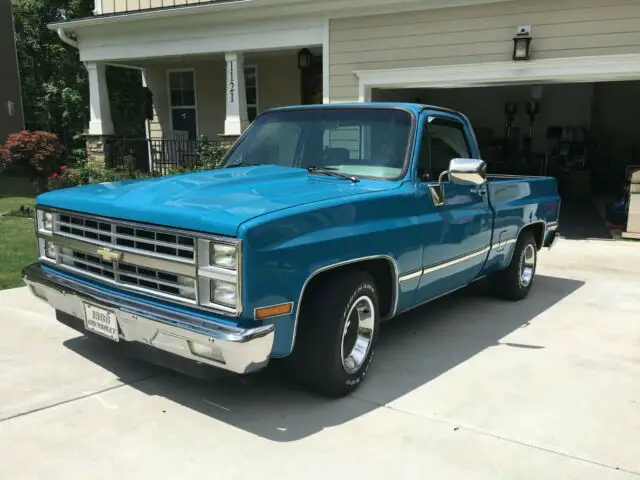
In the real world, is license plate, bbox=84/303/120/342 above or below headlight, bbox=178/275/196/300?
below

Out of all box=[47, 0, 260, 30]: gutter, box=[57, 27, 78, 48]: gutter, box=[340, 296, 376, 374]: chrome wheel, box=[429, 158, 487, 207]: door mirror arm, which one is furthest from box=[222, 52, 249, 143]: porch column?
box=[340, 296, 376, 374]: chrome wheel

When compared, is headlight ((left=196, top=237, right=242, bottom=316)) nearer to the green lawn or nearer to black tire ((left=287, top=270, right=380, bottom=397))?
black tire ((left=287, top=270, right=380, bottom=397))

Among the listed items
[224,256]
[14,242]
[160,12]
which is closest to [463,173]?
[224,256]

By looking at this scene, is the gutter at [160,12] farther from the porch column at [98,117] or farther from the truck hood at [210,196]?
the truck hood at [210,196]

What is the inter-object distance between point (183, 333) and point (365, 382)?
1516 millimetres

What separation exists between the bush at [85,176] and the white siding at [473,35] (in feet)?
17.9

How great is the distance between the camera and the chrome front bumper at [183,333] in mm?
2982

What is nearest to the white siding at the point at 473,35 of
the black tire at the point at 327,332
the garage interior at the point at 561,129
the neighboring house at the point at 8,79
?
the garage interior at the point at 561,129

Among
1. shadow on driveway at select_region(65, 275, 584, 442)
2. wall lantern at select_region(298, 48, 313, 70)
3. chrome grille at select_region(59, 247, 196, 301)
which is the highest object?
wall lantern at select_region(298, 48, 313, 70)

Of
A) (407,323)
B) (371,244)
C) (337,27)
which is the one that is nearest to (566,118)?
(337,27)

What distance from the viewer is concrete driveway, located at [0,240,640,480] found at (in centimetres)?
304

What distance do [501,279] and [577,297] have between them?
41.6 inches

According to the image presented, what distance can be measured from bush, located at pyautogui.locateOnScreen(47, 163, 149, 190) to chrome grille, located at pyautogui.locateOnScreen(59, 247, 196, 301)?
9.70m

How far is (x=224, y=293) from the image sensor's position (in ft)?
10.1
